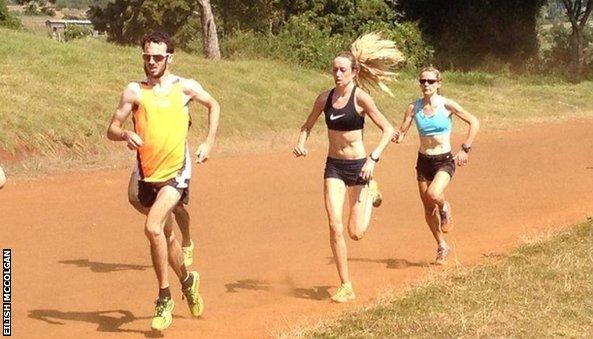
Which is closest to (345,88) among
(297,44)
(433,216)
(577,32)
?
(433,216)

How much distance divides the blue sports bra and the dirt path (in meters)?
1.30

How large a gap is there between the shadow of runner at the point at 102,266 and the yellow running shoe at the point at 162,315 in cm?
264

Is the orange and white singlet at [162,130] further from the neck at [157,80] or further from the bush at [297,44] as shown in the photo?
the bush at [297,44]

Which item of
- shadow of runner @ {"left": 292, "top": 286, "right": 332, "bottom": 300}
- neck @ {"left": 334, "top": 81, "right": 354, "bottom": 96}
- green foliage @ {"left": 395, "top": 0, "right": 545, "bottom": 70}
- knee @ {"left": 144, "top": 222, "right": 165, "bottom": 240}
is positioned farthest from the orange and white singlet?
green foliage @ {"left": 395, "top": 0, "right": 545, "bottom": 70}

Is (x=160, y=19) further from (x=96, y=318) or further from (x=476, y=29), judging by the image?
(x=96, y=318)

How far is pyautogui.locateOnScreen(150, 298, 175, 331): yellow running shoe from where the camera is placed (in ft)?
24.0

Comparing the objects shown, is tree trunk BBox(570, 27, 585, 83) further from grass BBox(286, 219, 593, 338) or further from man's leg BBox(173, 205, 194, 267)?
man's leg BBox(173, 205, 194, 267)

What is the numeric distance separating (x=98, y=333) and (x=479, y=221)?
6.77m

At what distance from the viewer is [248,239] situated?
11703mm

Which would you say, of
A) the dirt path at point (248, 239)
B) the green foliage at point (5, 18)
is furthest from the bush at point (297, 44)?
the dirt path at point (248, 239)

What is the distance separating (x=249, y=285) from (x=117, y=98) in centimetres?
1359

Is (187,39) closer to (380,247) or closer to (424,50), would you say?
(424,50)

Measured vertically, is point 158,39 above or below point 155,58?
above

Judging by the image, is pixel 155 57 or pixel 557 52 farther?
pixel 557 52
